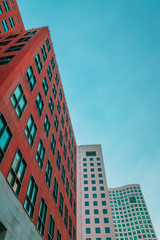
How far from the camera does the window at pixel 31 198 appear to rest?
16.6 m

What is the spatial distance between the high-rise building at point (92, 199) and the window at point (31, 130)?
47476 millimetres

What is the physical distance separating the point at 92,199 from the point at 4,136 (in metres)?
56.6

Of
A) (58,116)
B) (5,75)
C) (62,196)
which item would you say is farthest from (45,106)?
(62,196)

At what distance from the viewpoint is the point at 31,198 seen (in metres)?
17.6

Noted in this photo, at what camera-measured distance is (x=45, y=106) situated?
25859 millimetres

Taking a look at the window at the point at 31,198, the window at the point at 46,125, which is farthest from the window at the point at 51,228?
the window at the point at 46,125

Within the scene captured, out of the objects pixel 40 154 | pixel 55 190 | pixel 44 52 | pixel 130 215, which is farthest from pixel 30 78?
pixel 130 215

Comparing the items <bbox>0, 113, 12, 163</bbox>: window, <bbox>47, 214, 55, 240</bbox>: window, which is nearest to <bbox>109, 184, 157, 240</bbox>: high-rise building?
<bbox>47, 214, 55, 240</bbox>: window

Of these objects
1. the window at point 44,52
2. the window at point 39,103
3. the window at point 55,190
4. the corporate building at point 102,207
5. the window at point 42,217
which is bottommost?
the window at point 42,217

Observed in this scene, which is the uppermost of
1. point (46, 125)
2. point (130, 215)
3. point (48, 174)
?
point (130, 215)

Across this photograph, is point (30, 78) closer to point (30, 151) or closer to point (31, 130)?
point (31, 130)

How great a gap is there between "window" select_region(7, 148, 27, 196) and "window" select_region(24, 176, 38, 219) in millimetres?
1666

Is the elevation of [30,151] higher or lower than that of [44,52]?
lower

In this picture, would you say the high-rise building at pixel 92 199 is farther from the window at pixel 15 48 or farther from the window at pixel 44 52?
the window at pixel 15 48
